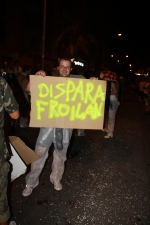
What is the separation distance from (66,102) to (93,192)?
1.40m

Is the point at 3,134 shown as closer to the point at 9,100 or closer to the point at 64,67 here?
the point at 9,100

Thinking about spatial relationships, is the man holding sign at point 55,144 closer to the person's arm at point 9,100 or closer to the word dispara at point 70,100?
the word dispara at point 70,100

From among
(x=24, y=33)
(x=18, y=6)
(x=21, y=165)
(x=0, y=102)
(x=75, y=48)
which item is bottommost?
(x=21, y=165)

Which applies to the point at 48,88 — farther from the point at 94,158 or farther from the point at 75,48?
the point at 75,48

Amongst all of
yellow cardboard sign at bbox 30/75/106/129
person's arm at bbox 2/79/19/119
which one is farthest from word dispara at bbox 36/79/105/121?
person's arm at bbox 2/79/19/119

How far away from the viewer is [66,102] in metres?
2.77

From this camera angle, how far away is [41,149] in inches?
113

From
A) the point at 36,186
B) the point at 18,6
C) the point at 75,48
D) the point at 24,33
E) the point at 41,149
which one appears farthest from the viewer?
the point at 24,33

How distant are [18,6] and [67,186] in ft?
74.8

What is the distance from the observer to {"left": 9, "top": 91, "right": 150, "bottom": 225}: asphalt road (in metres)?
2.69

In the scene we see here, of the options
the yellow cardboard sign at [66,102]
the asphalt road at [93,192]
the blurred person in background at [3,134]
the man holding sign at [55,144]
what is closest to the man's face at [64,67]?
the man holding sign at [55,144]

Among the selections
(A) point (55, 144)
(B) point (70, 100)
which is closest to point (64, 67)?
(B) point (70, 100)

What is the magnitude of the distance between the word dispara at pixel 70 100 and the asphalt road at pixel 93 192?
3.64 feet

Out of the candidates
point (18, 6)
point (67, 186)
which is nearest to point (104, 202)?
point (67, 186)
